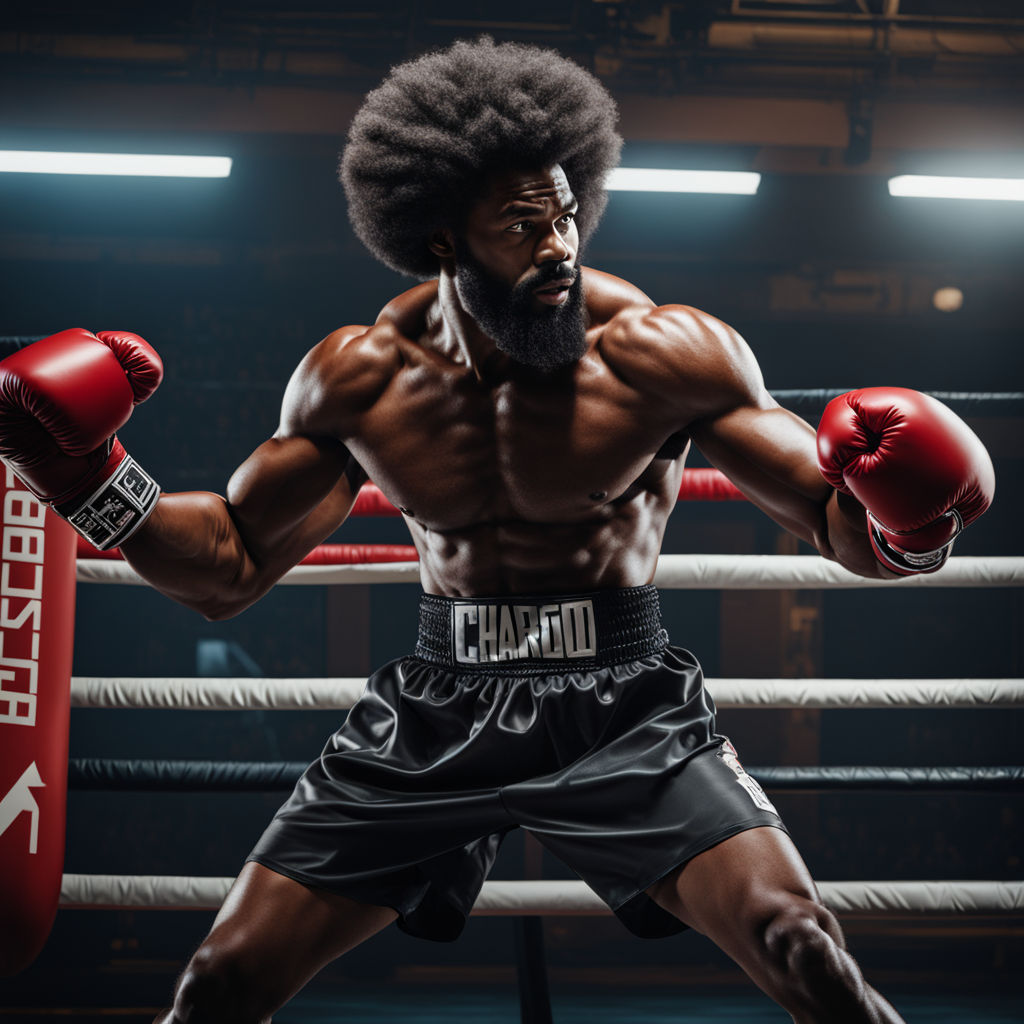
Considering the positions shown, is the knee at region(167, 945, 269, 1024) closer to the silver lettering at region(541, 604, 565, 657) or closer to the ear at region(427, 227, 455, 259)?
the silver lettering at region(541, 604, 565, 657)

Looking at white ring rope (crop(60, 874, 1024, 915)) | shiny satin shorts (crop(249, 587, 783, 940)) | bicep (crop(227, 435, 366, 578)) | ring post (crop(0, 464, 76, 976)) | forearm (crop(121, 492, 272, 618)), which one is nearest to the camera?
shiny satin shorts (crop(249, 587, 783, 940))

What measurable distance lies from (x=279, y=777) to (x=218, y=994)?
26.7 inches

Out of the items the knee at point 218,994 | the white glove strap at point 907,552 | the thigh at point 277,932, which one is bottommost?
the knee at point 218,994

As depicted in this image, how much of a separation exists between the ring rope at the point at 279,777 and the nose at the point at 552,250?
99 centimetres

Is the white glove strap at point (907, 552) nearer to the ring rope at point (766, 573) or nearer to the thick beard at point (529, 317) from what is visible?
the thick beard at point (529, 317)

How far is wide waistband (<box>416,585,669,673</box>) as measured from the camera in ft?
4.09

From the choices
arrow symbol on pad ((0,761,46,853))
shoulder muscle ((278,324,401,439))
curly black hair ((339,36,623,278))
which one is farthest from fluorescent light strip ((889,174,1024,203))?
arrow symbol on pad ((0,761,46,853))

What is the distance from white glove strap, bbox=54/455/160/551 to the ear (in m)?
0.51


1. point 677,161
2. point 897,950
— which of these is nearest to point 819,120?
point 677,161

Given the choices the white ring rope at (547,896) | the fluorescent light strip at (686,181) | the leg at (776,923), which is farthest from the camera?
the fluorescent light strip at (686,181)

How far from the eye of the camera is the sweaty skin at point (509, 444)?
121 cm

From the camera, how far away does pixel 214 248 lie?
516 centimetres

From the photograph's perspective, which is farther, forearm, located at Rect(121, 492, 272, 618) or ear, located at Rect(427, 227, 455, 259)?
ear, located at Rect(427, 227, 455, 259)

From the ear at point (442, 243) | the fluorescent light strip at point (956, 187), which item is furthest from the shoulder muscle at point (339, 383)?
the fluorescent light strip at point (956, 187)
